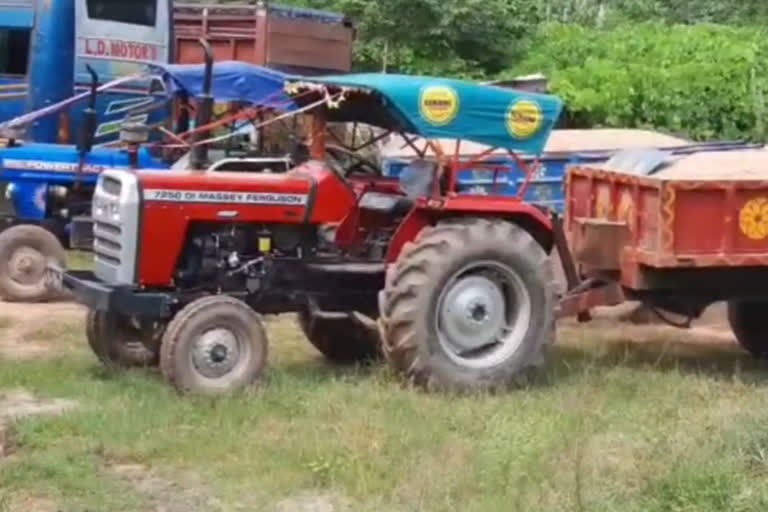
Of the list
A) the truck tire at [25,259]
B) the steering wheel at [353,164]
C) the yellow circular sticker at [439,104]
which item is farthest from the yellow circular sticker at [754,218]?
the truck tire at [25,259]

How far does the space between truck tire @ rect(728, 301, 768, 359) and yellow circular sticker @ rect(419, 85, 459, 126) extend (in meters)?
3.08

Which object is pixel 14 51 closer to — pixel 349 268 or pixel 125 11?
pixel 125 11

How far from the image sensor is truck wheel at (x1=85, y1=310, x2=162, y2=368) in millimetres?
10375

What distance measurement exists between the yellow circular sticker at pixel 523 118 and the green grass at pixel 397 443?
1603mm

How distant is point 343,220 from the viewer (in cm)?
1022

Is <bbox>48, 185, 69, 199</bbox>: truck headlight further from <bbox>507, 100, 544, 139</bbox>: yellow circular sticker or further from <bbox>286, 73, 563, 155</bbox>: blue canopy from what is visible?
<bbox>507, 100, 544, 139</bbox>: yellow circular sticker

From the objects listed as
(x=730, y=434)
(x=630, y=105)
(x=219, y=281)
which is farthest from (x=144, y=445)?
(x=630, y=105)

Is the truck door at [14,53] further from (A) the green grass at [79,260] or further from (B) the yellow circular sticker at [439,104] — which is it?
(B) the yellow circular sticker at [439,104]

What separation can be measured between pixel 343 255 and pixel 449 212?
77cm

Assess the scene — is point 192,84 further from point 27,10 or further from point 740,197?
point 740,197

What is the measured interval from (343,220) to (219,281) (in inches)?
34.9

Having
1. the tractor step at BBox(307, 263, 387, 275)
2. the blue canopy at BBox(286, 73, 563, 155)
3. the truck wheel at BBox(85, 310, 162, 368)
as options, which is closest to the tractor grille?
the truck wheel at BBox(85, 310, 162, 368)

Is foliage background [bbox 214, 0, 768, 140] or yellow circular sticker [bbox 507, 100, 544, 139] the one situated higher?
foliage background [bbox 214, 0, 768, 140]

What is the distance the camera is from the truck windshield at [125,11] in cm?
1636
